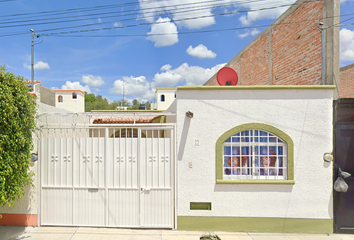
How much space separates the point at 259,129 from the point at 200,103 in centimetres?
162

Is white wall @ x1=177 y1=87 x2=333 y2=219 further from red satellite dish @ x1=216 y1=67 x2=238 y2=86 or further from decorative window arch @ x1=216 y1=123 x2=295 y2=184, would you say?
red satellite dish @ x1=216 y1=67 x2=238 y2=86

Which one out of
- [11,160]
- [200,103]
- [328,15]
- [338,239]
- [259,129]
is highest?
[328,15]

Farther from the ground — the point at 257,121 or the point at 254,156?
the point at 257,121

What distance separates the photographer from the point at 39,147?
14.5 ft

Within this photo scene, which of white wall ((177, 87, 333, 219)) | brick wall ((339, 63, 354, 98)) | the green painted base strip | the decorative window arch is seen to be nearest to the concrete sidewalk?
the green painted base strip

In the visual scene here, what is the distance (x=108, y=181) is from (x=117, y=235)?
4.09 ft

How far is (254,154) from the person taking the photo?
172 inches

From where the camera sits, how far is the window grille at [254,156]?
4344 mm

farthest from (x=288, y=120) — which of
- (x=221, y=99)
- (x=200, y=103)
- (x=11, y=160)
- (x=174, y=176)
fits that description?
(x=11, y=160)

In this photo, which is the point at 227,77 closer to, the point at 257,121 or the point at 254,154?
the point at 257,121

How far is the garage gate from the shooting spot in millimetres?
4297

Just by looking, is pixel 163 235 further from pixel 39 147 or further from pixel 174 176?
pixel 39 147

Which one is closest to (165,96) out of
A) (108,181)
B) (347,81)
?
(347,81)

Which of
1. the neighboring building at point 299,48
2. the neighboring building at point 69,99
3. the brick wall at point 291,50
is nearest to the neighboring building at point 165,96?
the neighboring building at point 69,99
